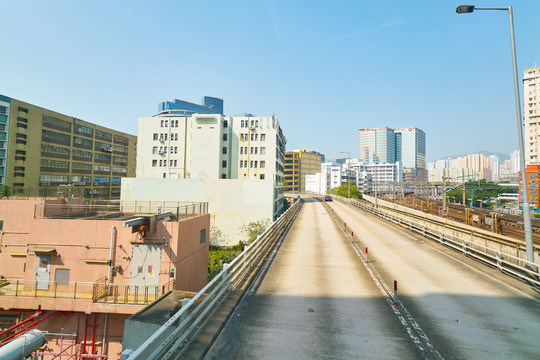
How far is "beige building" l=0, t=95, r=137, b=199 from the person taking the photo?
208ft

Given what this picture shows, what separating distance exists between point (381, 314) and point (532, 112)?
158798 millimetres

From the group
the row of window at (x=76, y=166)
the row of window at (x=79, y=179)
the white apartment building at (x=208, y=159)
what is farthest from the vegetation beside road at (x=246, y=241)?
the row of window at (x=76, y=166)

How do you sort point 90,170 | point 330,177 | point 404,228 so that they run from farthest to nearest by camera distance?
point 330,177
point 90,170
point 404,228

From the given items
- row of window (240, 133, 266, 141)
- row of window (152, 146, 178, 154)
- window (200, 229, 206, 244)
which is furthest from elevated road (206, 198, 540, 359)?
row of window (152, 146, 178, 154)

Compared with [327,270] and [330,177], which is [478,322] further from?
[330,177]

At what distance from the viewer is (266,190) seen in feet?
186

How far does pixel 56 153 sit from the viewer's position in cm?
7406

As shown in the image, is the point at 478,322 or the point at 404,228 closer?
the point at 478,322

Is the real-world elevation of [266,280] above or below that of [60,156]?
below

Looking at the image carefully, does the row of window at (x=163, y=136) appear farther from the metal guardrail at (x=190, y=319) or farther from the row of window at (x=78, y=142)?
the metal guardrail at (x=190, y=319)

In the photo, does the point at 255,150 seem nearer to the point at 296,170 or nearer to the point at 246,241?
the point at 246,241

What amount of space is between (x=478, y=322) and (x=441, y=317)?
100 centimetres

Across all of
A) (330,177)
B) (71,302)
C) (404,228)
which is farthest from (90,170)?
(330,177)

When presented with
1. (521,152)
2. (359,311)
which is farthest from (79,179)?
(521,152)
